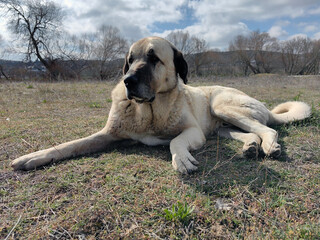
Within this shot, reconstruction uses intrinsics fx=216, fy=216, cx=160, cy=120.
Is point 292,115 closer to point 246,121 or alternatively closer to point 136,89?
point 246,121

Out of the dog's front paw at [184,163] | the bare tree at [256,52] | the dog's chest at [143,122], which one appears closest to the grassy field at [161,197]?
the dog's front paw at [184,163]

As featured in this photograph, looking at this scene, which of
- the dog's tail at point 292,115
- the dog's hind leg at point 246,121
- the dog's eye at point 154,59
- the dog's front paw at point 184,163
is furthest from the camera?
the dog's tail at point 292,115

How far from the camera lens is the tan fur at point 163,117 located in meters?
2.05

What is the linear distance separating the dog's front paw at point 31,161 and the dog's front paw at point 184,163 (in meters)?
1.19

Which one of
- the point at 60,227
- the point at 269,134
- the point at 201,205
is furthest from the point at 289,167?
the point at 60,227

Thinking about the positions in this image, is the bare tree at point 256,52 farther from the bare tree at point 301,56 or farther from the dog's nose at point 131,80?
the dog's nose at point 131,80

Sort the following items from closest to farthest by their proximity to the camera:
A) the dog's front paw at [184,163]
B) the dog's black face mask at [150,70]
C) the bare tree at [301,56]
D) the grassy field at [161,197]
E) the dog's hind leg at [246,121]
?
1. the grassy field at [161,197]
2. the dog's front paw at [184,163]
3. the dog's black face mask at [150,70]
4. the dog's hind leg at [246,121]
5. the bare tree at [301,56]

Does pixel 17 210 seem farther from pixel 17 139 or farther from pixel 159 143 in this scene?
pixel 17 139

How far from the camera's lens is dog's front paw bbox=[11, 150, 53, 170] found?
1.93m

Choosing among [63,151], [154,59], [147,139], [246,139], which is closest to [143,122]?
[147,139]

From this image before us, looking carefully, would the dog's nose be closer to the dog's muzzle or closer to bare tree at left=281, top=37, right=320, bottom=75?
the dog's muzzle

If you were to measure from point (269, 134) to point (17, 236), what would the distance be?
7.84ft

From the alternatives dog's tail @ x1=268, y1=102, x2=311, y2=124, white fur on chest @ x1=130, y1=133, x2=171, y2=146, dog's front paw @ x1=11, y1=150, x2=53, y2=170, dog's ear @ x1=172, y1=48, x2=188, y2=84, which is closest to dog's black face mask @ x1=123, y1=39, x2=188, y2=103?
dog's ear @ x1=172, y1=48, x2=188, y2=84

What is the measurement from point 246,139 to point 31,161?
7.50 ft
